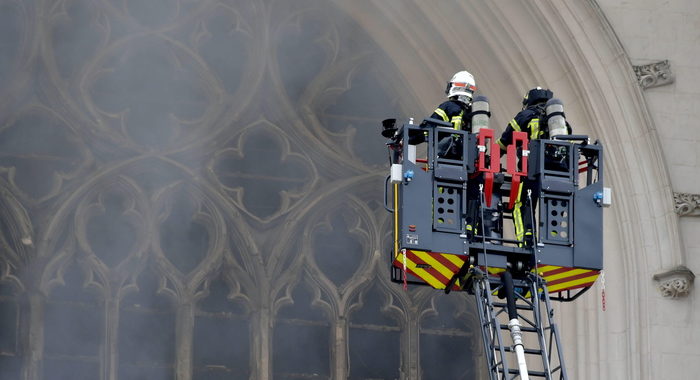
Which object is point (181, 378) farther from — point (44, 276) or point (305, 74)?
point (305, 74)

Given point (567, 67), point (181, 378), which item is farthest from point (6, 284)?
point (567, 67)

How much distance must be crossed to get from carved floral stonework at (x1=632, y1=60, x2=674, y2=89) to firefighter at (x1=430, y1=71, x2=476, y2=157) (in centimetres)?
279

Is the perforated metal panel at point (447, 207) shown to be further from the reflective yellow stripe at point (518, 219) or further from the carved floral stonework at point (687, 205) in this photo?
the carved floral stonework at point (687, 205)

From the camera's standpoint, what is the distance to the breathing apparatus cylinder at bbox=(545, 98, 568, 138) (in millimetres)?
19359

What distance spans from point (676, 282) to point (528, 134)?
2.54 metres

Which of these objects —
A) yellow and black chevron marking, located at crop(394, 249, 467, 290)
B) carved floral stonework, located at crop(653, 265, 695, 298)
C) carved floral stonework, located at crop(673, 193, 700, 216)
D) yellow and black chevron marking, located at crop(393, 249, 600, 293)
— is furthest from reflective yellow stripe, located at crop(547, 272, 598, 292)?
carved floral stonework, located at crop(673, 193, 700, 216)

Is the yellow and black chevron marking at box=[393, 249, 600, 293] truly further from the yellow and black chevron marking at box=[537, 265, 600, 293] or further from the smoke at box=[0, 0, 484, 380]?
the smoke at box=[0, 0, 484, 380]

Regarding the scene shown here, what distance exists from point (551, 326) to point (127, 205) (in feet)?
17.1

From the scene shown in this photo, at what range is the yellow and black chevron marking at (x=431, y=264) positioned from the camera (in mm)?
18875

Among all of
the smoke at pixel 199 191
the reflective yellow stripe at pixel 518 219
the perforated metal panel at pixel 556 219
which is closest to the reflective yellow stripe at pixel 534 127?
the reflective yellow stripe at pixel 518 219

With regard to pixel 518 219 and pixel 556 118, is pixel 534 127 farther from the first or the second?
pixel 518 219

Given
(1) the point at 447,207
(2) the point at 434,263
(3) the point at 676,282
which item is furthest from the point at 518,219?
(3) the point at 676,282

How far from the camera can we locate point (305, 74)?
23.5 m

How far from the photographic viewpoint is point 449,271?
19.1 metres
